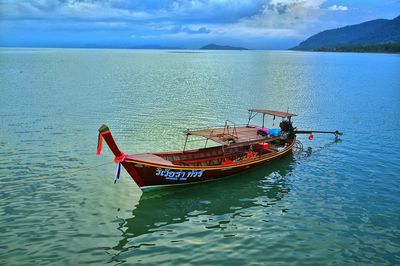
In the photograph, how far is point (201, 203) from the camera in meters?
20.8

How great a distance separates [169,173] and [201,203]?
255cm

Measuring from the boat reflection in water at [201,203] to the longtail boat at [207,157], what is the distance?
2.09 feet

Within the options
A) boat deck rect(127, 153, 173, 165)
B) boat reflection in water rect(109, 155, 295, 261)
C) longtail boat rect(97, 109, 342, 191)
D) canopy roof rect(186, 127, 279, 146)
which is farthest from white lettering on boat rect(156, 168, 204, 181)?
canopy roof rect(186, 127, 279, 146)

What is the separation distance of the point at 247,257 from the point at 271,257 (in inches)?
40.6

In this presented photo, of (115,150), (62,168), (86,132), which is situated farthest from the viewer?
(86,132)

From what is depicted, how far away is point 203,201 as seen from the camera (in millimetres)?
21078

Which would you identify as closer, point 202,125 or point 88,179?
point 88,179

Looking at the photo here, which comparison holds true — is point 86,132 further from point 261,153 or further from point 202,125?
point 261,153

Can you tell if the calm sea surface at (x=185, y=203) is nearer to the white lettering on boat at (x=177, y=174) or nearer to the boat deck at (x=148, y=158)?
the white lettering on boat at (x=177, y=174)

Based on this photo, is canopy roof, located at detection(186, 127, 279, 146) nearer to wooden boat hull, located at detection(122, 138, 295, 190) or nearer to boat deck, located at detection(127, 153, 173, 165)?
wooden boat hull, located at detection(122, 138, 295, 190)

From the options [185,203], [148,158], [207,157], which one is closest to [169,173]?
[148,158]

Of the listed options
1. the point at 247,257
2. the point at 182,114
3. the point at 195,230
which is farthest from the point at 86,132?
the point at 247,257

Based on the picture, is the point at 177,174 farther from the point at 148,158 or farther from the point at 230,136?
the point at 230,136

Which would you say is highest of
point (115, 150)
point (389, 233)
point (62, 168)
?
point (115, 150)
